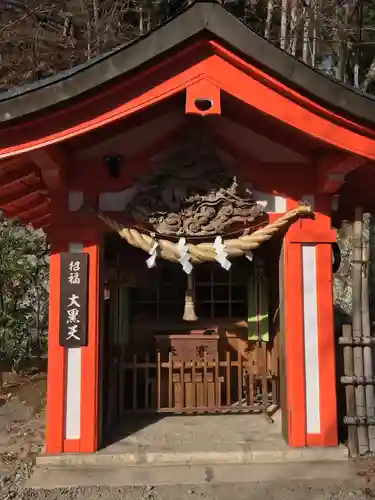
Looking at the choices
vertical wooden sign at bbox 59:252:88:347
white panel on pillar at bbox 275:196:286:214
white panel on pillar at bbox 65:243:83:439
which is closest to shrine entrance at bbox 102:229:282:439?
white panel on pillar at bbox 275:196:286:214

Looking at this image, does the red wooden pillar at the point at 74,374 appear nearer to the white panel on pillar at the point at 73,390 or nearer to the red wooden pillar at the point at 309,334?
the white panel on pillar at the point at 73,390

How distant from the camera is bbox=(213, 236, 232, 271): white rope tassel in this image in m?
4.59

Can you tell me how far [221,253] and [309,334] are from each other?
1213mm

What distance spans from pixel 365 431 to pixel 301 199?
237cm

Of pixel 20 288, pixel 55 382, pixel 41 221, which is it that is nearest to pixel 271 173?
pixel 55 382

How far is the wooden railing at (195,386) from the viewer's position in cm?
567

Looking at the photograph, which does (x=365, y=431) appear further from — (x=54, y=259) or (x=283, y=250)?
(x=54, y=259)

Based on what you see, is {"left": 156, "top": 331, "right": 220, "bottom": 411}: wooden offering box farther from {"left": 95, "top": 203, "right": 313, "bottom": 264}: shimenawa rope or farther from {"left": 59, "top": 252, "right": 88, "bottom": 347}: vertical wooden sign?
{"left": 95, "top": 203, "right": 313, "bottom": 264}: shimenawa rope

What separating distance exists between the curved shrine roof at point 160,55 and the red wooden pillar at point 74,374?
1.40m

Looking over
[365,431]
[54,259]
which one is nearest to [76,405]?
[54,259]

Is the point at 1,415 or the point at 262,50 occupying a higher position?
the point at 262,50

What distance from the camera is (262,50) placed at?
3881 millimetres

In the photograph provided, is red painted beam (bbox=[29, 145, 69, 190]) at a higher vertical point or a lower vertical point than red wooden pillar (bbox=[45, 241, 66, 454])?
higher

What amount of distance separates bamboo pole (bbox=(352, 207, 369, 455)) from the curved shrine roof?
177 centimetres
